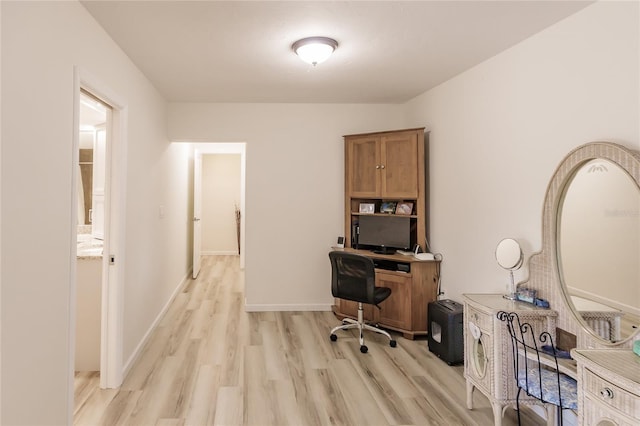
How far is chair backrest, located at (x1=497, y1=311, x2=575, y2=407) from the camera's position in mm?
1869

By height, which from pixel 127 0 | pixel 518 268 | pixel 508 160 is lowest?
pixel 518 268

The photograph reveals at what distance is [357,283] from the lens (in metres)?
3.43

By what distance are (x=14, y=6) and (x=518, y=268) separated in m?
3.00

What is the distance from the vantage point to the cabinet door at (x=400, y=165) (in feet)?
12.6

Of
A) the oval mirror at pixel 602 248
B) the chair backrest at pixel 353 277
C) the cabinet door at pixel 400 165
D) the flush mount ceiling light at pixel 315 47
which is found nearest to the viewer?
the oval mirror at pixel 602 248

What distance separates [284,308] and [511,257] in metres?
2.85

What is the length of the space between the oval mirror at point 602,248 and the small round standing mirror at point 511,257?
23 centimetres

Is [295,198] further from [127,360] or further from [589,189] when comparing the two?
[589,189]

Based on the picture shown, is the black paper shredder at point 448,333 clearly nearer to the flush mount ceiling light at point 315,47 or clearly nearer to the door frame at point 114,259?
the flush mount ceiling light at point 315,47

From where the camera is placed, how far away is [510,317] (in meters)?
2.15

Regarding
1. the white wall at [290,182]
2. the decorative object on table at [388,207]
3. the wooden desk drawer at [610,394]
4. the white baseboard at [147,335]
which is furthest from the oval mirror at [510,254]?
the white baseboard at [147,335]

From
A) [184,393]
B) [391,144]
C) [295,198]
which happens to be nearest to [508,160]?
[391,144]

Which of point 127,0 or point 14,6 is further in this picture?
point 127,0

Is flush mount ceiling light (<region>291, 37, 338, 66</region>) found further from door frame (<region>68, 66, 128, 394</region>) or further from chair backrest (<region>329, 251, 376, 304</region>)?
chair backrest (<region>329, 251, 376, 304</region>)
